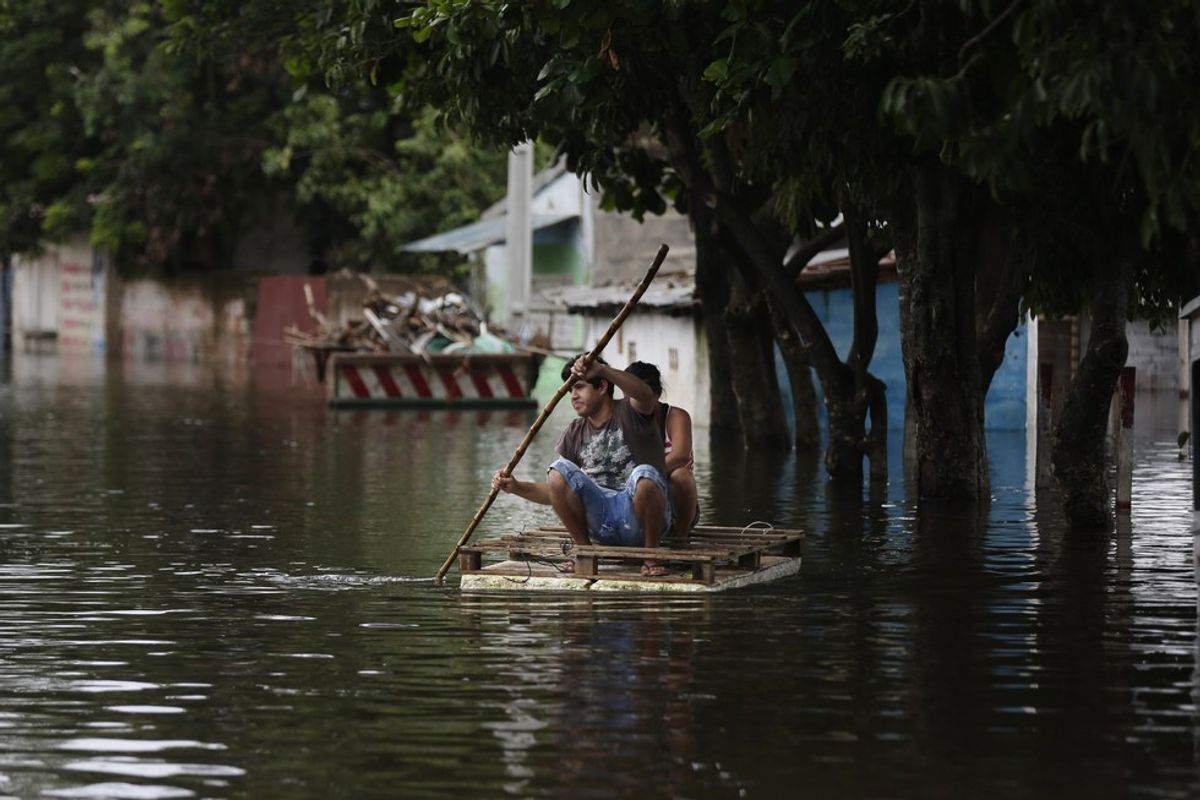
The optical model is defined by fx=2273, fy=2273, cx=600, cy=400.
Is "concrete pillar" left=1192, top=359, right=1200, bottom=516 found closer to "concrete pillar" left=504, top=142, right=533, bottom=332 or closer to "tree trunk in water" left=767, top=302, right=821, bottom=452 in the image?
"tree trunk in water" left=767, top=302, right=821, bottom=452

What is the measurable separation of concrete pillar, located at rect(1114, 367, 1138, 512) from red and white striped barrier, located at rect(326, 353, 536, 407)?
18196mm

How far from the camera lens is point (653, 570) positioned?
1218cm

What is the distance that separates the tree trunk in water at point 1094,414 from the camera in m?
14.9

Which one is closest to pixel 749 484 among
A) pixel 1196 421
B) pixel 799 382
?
pixel 799 382

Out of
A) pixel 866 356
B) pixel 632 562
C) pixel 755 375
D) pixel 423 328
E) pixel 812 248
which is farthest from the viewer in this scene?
Answer: pixel 423 328

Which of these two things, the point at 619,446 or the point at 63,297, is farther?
the point at 63,297

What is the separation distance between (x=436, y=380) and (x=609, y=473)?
2191 cm

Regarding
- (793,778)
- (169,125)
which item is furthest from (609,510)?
(169,125)

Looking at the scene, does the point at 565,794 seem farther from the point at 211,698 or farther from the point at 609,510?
the point at 609,510

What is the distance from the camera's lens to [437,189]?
162ft

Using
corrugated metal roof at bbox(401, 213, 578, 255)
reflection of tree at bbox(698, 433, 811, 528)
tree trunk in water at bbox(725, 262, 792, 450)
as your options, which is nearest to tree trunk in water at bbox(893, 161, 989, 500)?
reflection of tree at bbox(698, 433, 811, 528)

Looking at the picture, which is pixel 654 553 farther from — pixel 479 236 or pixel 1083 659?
pixel 479 236

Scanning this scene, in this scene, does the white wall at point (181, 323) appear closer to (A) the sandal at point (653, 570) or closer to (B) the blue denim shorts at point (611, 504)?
(B) the blue denim shorts at point (611, 504)

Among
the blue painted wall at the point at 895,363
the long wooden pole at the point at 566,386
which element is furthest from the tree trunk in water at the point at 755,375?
the long wooden pole at the point at 566,386
